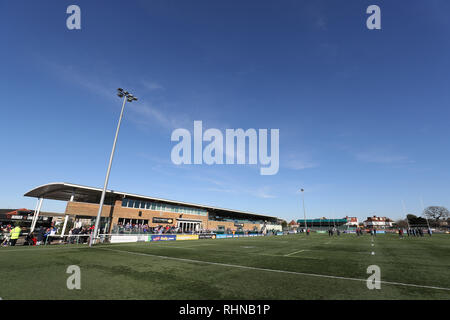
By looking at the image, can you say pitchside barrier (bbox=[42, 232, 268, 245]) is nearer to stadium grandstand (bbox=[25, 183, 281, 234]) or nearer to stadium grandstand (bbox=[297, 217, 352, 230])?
stadium grandstand (bbox=[25, 183, 281, 234])

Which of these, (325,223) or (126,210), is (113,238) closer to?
(126,210)

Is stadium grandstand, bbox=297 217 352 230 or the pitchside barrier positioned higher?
stadium grandstand, bbox=297 217 352 230

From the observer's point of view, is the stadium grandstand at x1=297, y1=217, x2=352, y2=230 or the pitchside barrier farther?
the stadium grandstand at x1=297, y1=217, x2=352, y2=230

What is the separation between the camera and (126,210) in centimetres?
3912

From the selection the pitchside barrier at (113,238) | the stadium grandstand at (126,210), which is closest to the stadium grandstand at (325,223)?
the stadium grandstand at (126,210)

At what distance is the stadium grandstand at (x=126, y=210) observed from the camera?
33562 millimetres

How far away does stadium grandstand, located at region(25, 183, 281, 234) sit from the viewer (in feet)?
110

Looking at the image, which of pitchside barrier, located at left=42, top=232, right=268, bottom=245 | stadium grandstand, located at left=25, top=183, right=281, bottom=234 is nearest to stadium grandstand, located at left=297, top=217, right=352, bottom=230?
stadium grandstand, located at left=25, top=183, right=281, bottom=234

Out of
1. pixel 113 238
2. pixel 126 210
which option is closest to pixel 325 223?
pixel 126 210

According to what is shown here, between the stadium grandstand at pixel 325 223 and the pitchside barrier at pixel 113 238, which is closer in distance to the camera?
the pitchside barrier at pixel 113 238

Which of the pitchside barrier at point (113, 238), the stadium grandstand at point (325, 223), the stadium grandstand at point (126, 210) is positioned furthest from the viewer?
the stadium grandstand at point (325, 223)

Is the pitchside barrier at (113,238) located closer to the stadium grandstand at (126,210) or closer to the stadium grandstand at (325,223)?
the stadium grandstand at (126,210)

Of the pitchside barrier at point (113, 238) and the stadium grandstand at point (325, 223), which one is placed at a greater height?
the stadium grandstand at point (325, 223)
